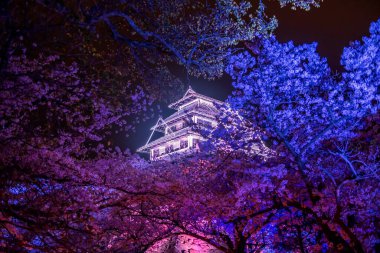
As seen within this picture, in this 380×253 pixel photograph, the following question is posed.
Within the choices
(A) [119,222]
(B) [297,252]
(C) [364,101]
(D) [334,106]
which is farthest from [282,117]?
(A) [119,222]

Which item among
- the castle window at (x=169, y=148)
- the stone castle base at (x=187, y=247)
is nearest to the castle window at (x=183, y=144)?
the castle window at (x=169, y=148)

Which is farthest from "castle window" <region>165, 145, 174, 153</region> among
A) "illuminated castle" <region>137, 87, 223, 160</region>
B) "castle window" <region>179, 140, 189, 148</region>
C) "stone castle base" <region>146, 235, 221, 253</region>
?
"stone castle base" <region>146, 235, 221, 253</region>

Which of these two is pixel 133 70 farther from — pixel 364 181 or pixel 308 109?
pixel 364 181

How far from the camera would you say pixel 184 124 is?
4281 cm

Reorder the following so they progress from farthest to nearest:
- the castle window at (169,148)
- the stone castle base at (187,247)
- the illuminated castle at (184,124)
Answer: the castle window at (169,148)
the illuminated castle at (184,124)
the stone castle base at (187,247)

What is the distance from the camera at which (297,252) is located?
16.8m

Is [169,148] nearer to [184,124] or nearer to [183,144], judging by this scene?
[183,144]

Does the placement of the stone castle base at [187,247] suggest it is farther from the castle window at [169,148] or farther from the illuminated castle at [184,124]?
the castle window at [169,148]

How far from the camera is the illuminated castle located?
4122cm

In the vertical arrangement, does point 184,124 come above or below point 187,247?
above

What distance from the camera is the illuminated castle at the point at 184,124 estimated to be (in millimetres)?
41219

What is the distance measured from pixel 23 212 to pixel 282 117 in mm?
10830

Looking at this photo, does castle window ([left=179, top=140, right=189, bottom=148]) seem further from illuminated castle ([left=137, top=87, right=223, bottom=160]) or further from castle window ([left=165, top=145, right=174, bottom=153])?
castle window ([left=165, top=145, right=174, bottom=153])

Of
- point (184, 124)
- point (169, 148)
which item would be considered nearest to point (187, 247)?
point (184, 124)
